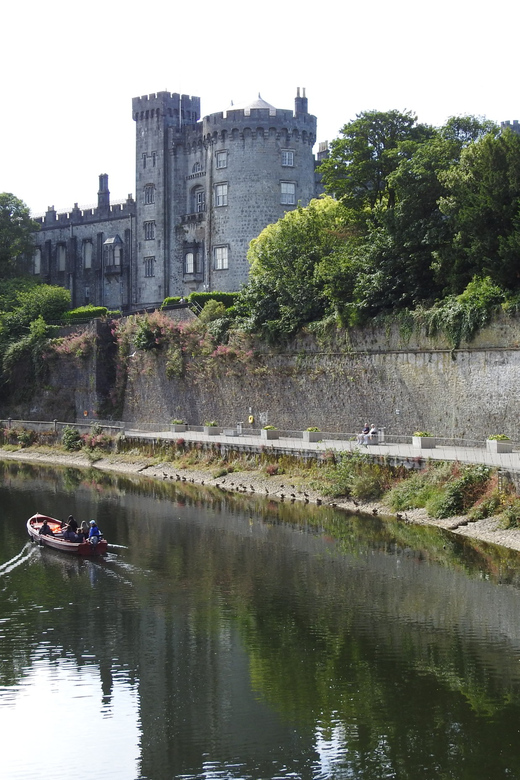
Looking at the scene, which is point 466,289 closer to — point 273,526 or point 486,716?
point 273,526

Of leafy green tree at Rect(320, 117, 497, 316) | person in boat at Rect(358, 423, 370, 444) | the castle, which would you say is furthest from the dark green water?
the castle


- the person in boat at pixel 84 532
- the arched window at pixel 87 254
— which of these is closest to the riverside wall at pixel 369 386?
the person in boat at pixel 84 532

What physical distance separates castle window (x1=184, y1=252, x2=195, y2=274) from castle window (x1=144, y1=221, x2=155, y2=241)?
4545 millimetres

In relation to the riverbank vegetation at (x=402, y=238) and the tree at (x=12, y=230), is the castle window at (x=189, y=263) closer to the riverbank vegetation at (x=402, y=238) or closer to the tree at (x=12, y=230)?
the riverbank vegetation at (x=402, y=238)

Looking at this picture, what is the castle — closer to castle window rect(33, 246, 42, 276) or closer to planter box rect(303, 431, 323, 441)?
castle window rect(33, 246, 42, 276)

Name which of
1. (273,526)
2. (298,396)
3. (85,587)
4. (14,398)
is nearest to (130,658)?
(85,587)

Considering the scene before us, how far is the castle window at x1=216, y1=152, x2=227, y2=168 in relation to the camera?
61.4 metres

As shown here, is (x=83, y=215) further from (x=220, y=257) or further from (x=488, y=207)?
(x=488, y=207)

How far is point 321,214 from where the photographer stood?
4881cm

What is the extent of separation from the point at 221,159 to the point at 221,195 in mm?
2138

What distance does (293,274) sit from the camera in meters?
47.3

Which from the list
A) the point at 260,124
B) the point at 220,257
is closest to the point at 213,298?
the point at 220,257

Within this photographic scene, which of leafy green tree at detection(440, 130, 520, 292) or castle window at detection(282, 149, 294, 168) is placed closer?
leafy green tree at detection(440, 130, 520, 292)

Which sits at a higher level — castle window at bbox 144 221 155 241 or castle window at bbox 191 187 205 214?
castle window at bbox 191 187 205 214
